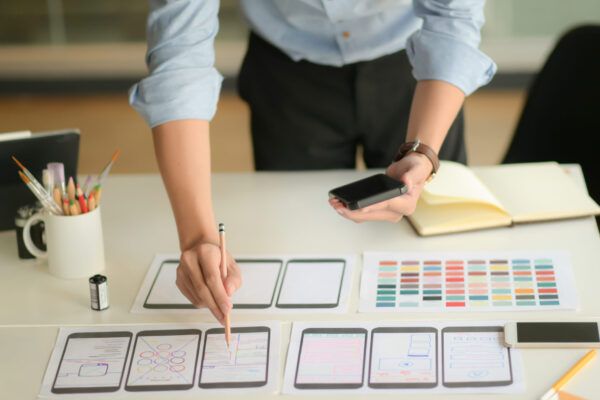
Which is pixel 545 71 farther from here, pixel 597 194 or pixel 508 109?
pixel 508 109

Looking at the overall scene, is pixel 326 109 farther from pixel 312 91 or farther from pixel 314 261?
pixel 314 261

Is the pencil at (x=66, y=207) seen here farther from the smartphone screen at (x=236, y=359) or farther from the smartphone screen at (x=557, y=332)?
the smartphone screen at (x=557, y=332)

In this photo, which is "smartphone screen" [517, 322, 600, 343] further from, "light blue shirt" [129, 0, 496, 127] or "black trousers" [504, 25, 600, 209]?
"black trousers" [504, 25, 600, 209]

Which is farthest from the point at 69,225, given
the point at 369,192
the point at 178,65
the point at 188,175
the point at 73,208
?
the point at 369,192

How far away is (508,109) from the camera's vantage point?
3.96 m

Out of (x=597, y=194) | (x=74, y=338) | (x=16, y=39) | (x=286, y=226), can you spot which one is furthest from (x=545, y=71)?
(x=16, y=39)

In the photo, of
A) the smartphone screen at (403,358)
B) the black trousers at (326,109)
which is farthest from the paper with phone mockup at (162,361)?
the black trousers at (326,109)

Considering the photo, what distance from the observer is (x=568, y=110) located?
187 centimetres

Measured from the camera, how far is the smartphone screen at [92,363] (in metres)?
1.06

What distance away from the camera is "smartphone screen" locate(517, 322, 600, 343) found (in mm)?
1091

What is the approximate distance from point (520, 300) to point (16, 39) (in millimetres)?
3679

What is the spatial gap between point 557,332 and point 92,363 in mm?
628

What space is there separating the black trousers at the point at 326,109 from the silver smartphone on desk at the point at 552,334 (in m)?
0.68

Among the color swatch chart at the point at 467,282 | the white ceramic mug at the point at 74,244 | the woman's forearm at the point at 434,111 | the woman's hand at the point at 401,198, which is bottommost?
the color swatch chart at the point at 467,282
